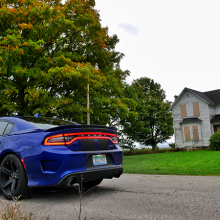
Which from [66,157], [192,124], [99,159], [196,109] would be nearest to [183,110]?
[196,109]

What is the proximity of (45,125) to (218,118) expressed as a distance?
2896 centimetres

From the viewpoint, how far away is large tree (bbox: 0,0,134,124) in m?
11.9

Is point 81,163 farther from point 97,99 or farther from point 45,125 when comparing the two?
point 97,99

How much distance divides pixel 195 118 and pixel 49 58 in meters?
22.5

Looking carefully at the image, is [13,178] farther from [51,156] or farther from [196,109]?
[196,109]

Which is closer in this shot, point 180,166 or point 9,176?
point 9,176

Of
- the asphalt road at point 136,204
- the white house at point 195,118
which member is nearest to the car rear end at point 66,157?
the asphalt road at point 136,204

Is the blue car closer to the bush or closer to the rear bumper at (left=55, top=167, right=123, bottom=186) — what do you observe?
the rear bumper at (left=55, top=167, right=123, bottom=186)

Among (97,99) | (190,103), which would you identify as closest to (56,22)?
(97,99)

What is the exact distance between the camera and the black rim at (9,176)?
4066 mm

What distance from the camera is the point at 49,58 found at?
44.5 feet

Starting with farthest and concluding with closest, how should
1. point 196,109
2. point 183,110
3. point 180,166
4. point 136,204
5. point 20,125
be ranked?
1. point 183,110
2. point 196,109
3. point 180,166
4. point 20,125
5. point 136,204

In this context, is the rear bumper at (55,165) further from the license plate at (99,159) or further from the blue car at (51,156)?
the license plate at (99,159)

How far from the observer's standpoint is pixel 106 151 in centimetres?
445
